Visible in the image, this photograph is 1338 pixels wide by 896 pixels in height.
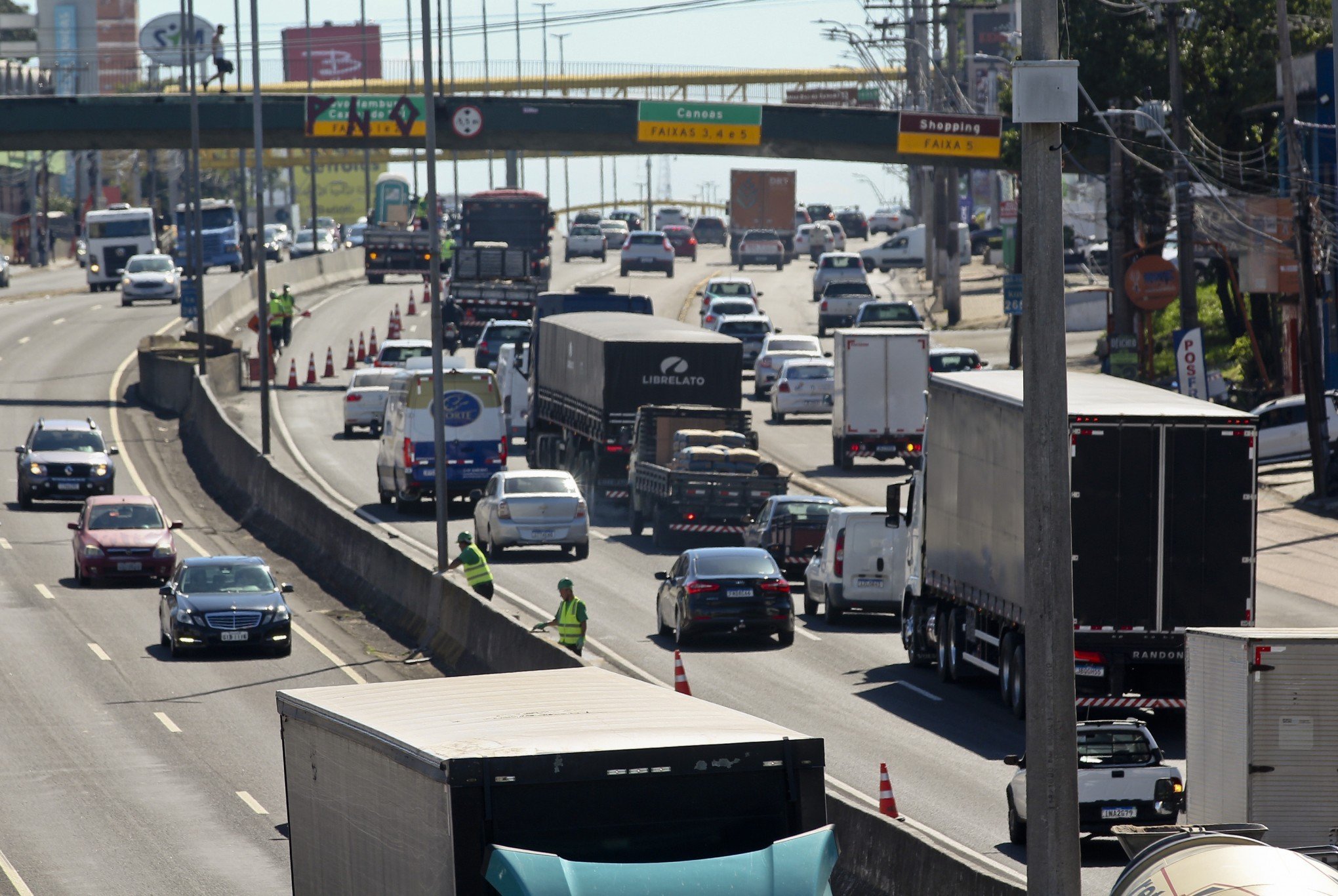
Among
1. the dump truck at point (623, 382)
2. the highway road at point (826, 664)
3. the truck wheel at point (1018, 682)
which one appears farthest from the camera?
the dump truck at point (623, 382)

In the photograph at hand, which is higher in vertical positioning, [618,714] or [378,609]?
[618,714]

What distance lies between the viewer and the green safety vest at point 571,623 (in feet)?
80.9

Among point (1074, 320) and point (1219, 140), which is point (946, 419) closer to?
point (1219, 140)

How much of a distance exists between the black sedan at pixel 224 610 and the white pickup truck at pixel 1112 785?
14.9 m

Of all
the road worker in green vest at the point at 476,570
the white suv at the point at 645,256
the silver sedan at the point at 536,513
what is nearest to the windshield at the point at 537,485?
the silver sedan at the point at 536,513

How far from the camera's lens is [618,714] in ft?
32.5

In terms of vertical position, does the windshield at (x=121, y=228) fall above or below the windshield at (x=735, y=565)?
above

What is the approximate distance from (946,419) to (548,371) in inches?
813

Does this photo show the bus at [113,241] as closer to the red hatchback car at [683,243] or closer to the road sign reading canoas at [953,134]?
the red hatchback car at [683,243]

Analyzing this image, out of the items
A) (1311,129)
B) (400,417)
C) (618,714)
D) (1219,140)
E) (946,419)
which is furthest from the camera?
(1219,140)

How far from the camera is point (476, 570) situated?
2900cm

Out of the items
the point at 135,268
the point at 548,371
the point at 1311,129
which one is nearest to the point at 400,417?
the point at 548,371

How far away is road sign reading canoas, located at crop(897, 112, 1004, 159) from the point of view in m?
60.7

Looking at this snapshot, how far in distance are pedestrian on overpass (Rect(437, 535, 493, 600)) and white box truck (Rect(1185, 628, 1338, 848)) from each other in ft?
47.5
